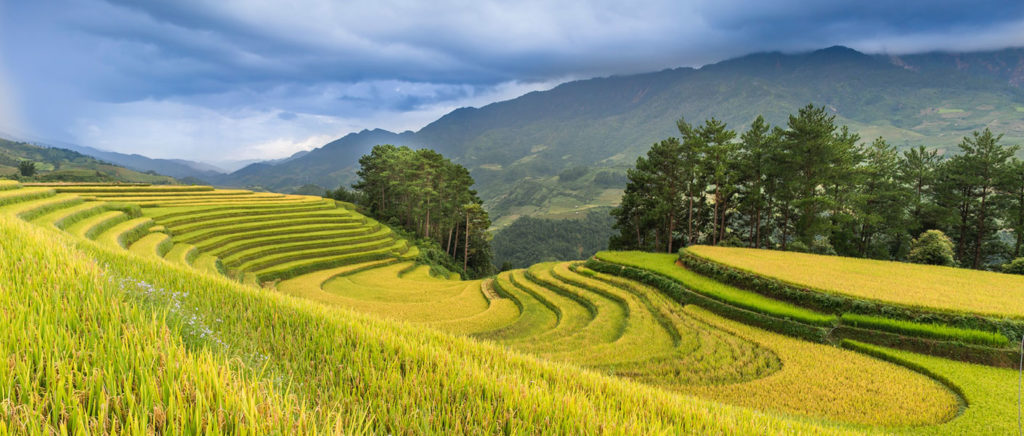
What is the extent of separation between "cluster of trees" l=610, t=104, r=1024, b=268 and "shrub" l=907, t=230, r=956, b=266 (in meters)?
4.41

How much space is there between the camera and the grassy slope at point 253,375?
52.2 inches

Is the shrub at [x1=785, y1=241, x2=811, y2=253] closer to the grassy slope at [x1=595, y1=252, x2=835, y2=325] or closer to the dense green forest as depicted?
the grassy slope at [x1=595, y1=252, x2=835, y2=325]

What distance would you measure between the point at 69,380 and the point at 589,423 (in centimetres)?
220

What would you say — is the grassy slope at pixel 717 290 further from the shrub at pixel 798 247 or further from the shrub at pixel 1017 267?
the shrub at pixel 1017 267

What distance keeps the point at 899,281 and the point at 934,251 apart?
23.3ft

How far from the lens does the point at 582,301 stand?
17312 millimetres

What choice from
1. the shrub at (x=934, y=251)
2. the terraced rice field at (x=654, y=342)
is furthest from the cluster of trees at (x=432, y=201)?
the shrub at (x=934, y=251)

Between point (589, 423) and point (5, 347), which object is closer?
point (5, 347)

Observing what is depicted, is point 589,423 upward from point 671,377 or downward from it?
upward

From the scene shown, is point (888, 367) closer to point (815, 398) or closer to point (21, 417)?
point (815, 398)

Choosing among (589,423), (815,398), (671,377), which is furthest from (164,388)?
(815,398)

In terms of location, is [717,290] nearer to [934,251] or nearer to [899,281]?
[899,281]

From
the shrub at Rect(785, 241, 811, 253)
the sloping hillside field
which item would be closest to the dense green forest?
the shrub at Rect(785, 241, 811, 253)

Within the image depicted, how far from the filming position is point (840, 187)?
26.6 metres
